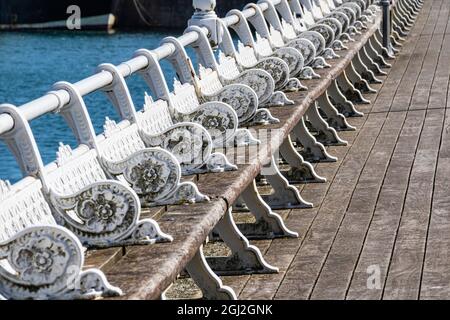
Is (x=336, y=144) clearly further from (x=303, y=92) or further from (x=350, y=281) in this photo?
(x=350, y=281)

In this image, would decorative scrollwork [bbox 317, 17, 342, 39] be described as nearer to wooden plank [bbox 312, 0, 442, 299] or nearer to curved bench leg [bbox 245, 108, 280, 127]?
wooden plank [bbox 312, 0, 442, 299]

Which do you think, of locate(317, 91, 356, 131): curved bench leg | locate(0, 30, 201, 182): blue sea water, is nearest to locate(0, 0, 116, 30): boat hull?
locate(0, 30, 201, 182): blue sea water

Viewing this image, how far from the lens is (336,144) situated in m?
11.8

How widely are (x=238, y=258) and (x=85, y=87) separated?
4.96 ft

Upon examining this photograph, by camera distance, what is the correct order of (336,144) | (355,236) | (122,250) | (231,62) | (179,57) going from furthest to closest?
(336,144) < (231,62) < (179,57) < (355,236) < (122,250)

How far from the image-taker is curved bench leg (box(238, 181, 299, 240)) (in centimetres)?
818

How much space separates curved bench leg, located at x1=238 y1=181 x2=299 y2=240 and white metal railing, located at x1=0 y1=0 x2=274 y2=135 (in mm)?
1032

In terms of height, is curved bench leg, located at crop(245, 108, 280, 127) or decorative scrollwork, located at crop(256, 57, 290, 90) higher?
curved bench leg, located at crop(245, 108, 280, 127)

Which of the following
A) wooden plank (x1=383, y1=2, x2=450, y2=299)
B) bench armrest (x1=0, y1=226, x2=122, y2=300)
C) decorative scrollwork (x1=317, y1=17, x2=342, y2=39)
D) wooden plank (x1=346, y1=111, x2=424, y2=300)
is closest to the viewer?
bench armrest (x1=0, y1=226, x2=122, y2=300)

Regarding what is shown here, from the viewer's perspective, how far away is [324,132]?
465 inches

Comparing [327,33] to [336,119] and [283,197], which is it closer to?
[336,119]

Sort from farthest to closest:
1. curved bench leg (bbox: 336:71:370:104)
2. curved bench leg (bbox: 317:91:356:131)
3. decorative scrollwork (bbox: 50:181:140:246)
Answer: curved bench leg (bbox: 336:71:370:104) → curved bench leg (bbox: 317:91:356:131) → decorative scrollwork (bbox: 50:181:140:246)
